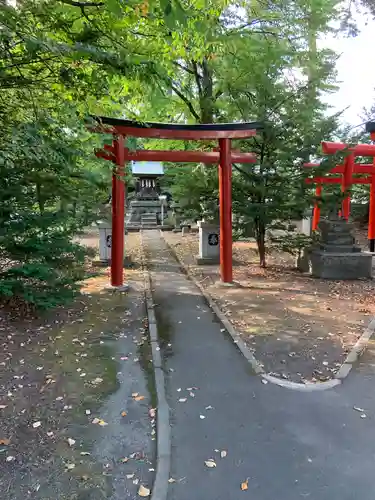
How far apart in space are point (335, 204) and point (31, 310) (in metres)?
8.01

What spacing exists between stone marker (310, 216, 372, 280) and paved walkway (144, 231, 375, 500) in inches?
230

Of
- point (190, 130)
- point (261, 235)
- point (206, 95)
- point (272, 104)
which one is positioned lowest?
point (261, 235)

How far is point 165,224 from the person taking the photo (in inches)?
1019

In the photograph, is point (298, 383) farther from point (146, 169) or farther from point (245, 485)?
point (146, 169)

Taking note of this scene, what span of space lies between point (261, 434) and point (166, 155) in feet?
23.9

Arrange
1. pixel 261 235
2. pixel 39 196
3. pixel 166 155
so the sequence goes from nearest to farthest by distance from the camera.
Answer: pixel 39 196
pixel 166 155
pixel 261 235

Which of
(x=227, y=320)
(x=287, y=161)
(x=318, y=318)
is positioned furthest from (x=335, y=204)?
(x=227, y=320)

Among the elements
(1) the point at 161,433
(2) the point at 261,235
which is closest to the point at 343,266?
(2) the point at 261,235

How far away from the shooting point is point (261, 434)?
11.2ft

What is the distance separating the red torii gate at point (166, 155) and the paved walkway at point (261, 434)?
4013mm

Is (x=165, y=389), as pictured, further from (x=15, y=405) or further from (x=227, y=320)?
(x=227, y=320)

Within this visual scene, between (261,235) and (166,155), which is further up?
(166,155)

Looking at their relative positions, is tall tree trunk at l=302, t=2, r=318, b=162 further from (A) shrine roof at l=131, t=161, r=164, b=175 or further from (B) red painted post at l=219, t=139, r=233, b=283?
(A) shrine roof at l=131, t=161, r=164, b=175

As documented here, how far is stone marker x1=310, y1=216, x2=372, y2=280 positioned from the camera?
10.2m
